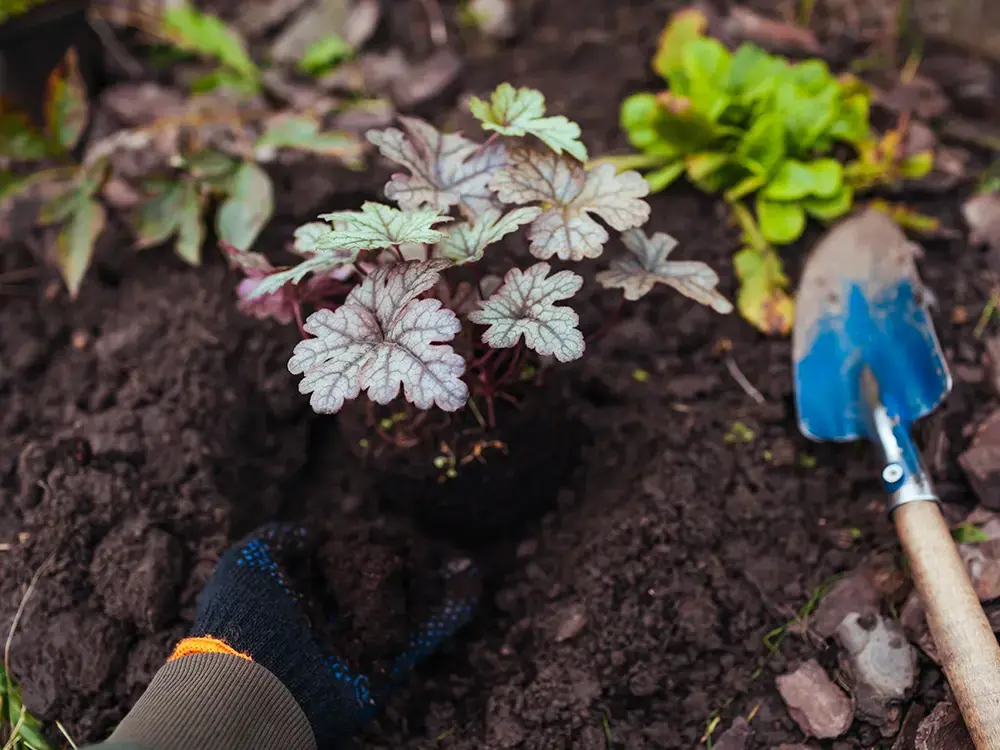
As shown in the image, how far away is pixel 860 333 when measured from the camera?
192 centimetres

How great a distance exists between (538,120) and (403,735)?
1.14 meters

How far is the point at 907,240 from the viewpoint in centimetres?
212

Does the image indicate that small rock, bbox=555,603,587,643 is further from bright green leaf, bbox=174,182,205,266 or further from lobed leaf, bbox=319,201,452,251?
bright green leaf, bbox=174,182,205,266

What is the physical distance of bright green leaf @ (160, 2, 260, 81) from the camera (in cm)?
250

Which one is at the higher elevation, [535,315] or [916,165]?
[535,315]

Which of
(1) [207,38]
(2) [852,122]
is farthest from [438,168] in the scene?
(1) [207,38]

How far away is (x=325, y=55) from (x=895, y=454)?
6.13 feet

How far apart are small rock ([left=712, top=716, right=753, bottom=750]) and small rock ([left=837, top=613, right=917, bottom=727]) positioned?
0.64ft

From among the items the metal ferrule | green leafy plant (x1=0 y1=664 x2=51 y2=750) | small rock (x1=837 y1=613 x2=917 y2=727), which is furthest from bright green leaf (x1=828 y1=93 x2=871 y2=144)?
green leafy plant (x1=0 y1=664 x2=51 y2=750)

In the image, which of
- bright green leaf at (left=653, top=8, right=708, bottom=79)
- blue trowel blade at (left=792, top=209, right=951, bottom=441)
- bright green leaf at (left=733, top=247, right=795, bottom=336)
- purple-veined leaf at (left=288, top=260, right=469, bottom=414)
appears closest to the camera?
purple-veined leaf at (left=288, top=260, right=469, bottom=414)

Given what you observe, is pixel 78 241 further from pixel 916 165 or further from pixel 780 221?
pixel 916 165

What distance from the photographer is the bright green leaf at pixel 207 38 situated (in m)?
2.50

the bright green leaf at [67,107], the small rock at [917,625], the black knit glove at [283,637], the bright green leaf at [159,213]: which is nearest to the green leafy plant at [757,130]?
the small rock at [917,625]

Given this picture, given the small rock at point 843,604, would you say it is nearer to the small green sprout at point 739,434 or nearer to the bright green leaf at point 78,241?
the small green sprout at point 739,434
